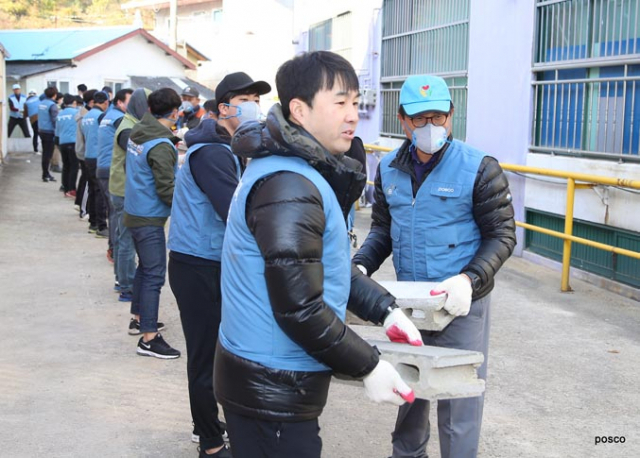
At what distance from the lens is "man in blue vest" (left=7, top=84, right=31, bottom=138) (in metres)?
24.5

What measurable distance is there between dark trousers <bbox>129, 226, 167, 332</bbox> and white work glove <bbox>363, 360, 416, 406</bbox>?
4010 mm

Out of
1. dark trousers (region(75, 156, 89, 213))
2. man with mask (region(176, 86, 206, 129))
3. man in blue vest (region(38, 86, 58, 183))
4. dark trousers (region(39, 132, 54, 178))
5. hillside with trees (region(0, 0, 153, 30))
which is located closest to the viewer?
dark trousers (region(75, 156, 89, 213))

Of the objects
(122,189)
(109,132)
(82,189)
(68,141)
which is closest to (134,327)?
(122,189)

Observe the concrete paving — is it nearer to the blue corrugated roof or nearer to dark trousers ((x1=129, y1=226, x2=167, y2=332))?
dark trousers ((x1=129, y1=226, x2=167, y2=332))

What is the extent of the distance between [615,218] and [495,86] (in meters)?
2.98

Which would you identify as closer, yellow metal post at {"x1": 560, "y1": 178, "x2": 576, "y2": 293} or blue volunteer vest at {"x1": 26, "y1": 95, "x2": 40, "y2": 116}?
yellow metal post at {"x1": 560, "y1": 178, "x2": 576, "y2": 293}

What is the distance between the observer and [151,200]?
6.25 metres

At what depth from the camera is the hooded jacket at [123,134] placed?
25.2 ft

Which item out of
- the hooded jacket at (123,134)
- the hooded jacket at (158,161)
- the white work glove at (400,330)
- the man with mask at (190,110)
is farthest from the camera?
the man with mask at (190,110)

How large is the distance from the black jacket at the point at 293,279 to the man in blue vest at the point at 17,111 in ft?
77.7

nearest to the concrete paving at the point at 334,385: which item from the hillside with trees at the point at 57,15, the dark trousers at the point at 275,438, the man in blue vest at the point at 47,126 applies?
the dark trousers at the point at 275,438

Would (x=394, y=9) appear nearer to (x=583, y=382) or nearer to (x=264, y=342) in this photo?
(x=583, y=382)

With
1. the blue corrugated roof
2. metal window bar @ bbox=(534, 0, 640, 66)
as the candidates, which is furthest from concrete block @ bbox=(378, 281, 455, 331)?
the blue corrugated roof

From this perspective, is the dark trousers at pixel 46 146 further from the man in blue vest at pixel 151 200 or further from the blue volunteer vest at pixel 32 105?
the man in blue vest at pixel 151 200
